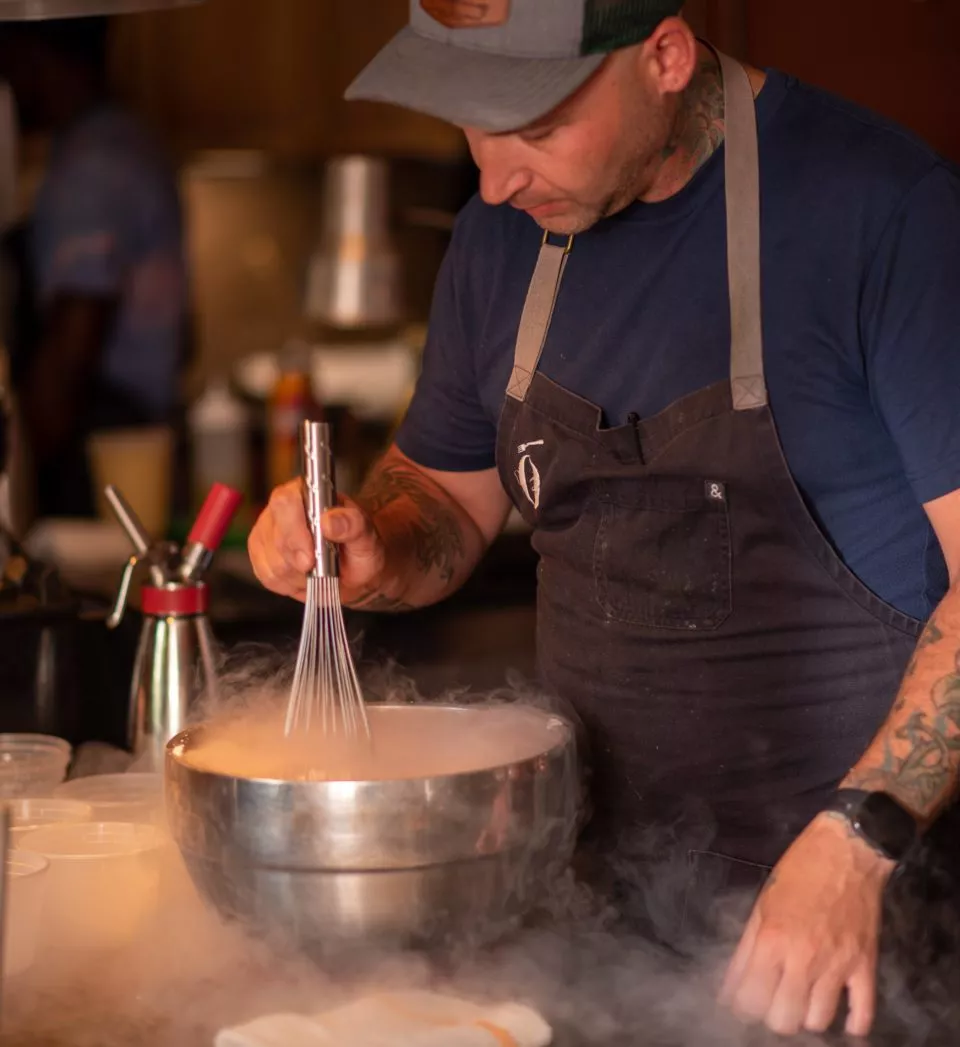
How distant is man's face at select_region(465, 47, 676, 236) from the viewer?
1508 millimetres

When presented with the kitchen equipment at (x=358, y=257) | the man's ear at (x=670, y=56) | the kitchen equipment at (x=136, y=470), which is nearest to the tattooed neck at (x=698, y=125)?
the man's ear at (x=670, y=56)

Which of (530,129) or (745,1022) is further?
(530,129)

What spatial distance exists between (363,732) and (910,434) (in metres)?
0.57

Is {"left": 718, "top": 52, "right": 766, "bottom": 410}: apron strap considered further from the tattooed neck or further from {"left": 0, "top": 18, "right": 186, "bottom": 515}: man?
{"left": 0, "top": 18, "right": 186, "bottom": 515}: man

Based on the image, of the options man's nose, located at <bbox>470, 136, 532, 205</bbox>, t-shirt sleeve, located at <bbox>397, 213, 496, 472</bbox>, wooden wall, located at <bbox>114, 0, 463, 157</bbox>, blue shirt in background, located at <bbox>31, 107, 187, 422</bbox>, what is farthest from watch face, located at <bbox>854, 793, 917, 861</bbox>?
wooden wall, located at <bbox>114, 0, 463, 157</bbox>

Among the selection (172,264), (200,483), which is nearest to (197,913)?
(200,483)

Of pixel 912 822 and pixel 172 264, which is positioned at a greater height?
pixel 172 264

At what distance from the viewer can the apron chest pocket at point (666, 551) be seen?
1678 millimetres

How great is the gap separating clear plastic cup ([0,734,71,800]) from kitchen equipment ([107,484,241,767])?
0.35ft

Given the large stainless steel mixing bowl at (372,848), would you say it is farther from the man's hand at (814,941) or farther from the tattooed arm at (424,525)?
the tattooed arm at (424,525)

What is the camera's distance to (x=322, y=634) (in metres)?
1.50

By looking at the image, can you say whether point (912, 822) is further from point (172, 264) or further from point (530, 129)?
point (172, 264)

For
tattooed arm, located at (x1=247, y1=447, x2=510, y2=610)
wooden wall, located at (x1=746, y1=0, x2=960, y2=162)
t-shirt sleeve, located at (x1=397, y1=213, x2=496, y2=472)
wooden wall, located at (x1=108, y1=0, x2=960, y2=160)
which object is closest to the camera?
tattooed arm, located at (x1=247, y1=447, x2=510, y2=610)

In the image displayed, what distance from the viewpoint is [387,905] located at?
1.25 metres
